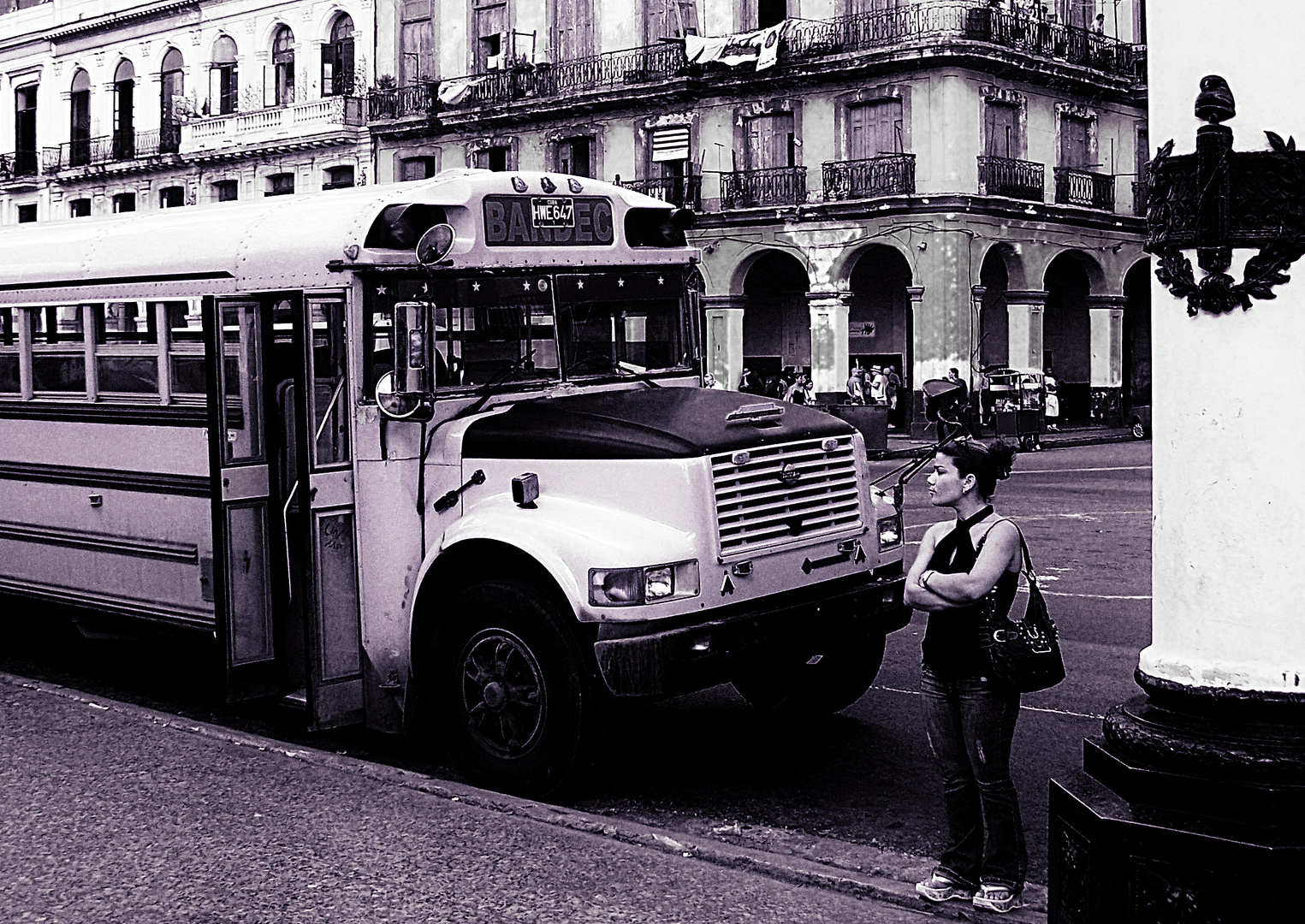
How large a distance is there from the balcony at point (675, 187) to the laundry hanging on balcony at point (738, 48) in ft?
9.11

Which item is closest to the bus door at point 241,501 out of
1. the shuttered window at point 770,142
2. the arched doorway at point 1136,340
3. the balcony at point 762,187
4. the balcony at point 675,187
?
the balcony at point 762,187

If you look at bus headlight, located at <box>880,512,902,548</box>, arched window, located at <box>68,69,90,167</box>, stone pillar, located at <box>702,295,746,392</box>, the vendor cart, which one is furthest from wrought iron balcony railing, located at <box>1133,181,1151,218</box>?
bus headlight, located at <box>880,512,902,548</box>

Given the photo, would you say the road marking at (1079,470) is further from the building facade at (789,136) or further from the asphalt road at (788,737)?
the asphalt road at (788,737)

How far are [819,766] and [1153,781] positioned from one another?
426 cm

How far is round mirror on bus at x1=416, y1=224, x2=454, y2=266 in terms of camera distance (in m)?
7.76

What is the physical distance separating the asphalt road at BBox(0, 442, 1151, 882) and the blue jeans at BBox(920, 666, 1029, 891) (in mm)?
570

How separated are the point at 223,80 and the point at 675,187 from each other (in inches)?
638

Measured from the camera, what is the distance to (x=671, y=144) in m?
39.3

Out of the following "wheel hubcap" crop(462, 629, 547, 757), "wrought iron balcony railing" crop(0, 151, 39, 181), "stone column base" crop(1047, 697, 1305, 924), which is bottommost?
"wheel hubcap" crop(462, 629, 547, 757)

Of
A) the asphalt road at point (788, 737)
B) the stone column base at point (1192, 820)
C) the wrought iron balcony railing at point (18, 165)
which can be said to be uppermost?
the wrought iron balcony railing at point (18, 165)

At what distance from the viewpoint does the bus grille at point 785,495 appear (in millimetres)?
7062

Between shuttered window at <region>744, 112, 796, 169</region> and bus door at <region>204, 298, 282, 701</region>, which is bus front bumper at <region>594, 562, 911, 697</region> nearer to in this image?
bus door at <region>204, 298, 282, 701</region>

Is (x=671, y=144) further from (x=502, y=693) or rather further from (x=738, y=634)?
(x=738, y=634)

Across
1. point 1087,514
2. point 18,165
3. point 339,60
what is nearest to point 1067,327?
point 339,60
